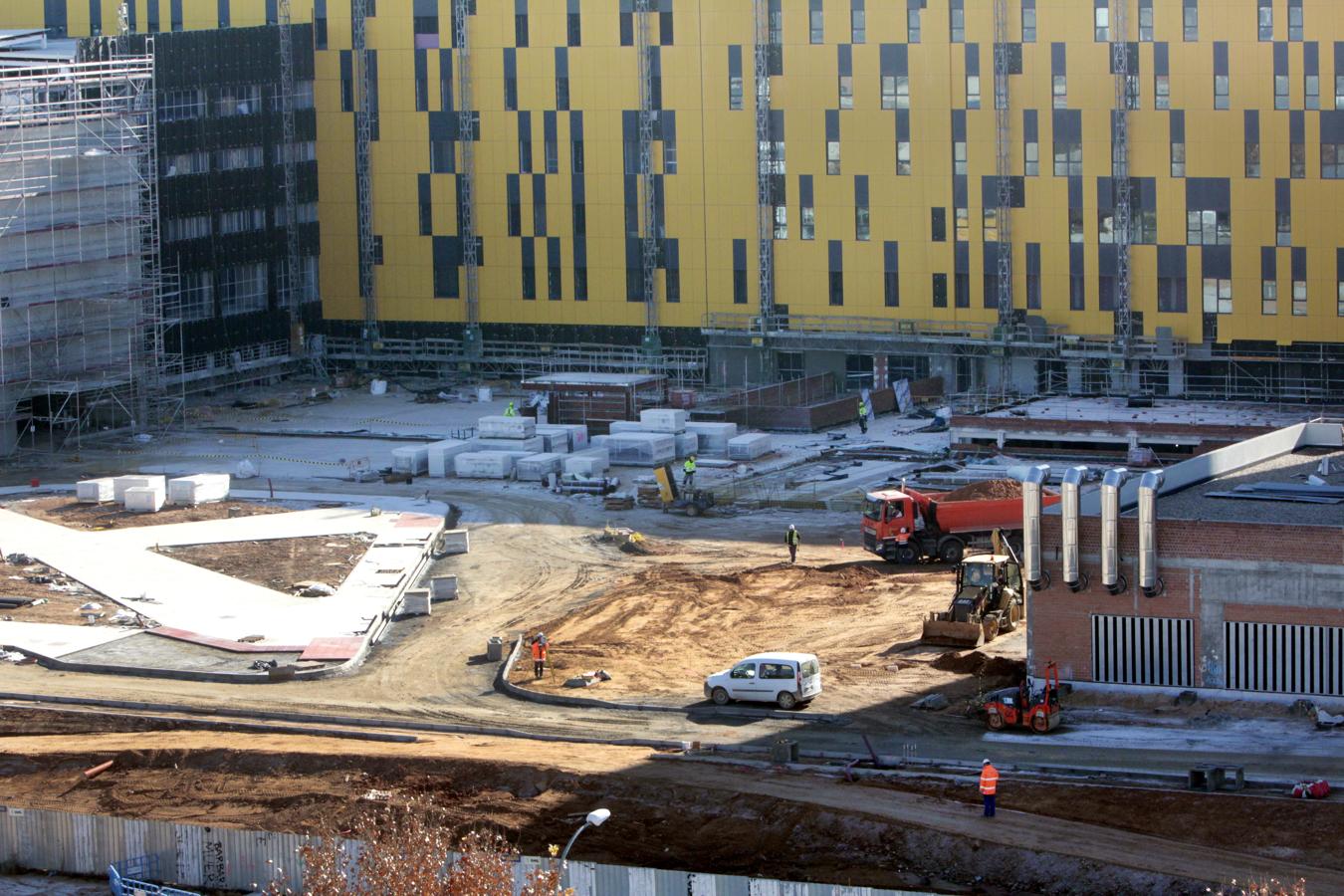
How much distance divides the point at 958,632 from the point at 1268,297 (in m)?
40.0

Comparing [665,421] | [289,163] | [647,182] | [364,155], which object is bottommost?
[665,421]

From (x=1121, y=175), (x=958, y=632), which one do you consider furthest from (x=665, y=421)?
(x=958, y=632)

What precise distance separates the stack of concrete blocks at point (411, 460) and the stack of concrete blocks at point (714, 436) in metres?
9.44

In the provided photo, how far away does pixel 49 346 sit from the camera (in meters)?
81.2

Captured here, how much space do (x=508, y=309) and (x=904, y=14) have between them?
2220 cm

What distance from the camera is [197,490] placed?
233 feet

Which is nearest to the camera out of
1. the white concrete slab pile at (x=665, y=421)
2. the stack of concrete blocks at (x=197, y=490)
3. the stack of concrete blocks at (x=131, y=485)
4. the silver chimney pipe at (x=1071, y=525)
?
the silver chimney pipe at (x=1071, y=525)

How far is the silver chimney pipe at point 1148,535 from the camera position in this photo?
1747 inches

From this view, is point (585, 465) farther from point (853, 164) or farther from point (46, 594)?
point (853, 164)

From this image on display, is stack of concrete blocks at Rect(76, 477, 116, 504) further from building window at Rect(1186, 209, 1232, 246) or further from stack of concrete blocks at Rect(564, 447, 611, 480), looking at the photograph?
building window at Rect(1186, 209, 1232, 246)

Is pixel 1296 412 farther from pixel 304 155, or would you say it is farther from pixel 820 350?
pixel 304 155

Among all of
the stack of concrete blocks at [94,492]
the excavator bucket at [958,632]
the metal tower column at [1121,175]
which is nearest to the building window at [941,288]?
the metal tower column at [1121,175]

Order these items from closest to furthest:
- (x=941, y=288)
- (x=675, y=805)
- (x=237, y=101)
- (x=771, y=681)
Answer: (x=675, y=805) < (x=771, y=681) < (x=941, y=288) < (x=237, y=101)

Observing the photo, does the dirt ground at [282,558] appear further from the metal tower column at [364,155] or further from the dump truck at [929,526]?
the metal tower column at [364,155]
